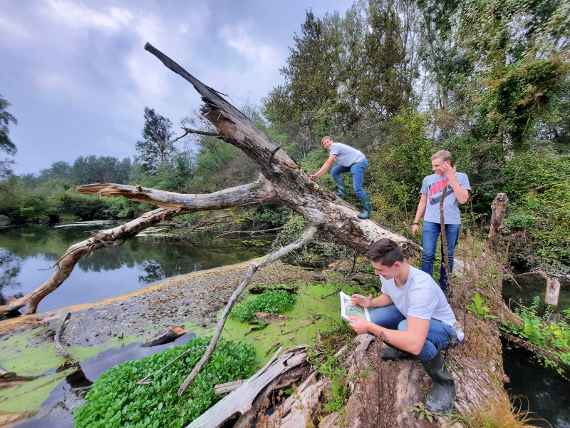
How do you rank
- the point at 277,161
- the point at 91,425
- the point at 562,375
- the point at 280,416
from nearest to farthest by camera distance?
the point at 280,416
the point at 91,425
the point at 562,375
the point at 277,161

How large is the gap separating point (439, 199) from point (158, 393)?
364cm

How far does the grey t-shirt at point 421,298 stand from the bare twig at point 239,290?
3.72 ft

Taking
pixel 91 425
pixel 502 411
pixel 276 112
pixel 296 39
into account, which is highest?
pixel 296 39

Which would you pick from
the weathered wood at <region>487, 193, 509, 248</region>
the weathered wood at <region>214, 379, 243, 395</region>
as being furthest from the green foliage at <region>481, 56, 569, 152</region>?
the weathered wood at <region>214, 379, 243, 395</region>

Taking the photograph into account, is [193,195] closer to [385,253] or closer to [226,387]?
[226,387]

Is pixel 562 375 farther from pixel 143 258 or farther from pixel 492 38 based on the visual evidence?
pixel 143 258

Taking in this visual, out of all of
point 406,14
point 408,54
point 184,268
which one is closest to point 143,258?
point 184,268

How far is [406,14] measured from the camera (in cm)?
1180

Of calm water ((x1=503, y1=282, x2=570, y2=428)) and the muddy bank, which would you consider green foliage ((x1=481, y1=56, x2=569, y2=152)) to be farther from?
the muddy bank

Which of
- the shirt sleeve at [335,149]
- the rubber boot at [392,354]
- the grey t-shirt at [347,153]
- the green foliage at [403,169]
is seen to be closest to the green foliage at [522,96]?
the green foliage at [403,169]

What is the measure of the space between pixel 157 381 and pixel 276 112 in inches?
596

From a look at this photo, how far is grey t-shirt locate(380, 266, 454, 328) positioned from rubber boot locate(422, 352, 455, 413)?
0.28m

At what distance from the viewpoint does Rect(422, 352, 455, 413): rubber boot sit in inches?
63.6

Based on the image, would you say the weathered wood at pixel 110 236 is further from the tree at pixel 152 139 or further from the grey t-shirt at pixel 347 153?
the tree at pixel 152 139
